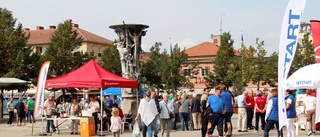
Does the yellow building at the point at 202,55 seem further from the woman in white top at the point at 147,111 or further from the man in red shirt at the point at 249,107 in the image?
Result: the woman in white top at the point at 147,111

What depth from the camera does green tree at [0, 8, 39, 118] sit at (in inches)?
1407

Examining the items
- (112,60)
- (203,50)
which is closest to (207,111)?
(112,60)

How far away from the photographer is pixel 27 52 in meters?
38.2

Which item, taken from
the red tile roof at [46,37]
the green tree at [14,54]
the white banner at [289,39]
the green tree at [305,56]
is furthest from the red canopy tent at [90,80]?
the red tile roof at [46,37]

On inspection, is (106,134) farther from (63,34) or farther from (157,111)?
(63,34)

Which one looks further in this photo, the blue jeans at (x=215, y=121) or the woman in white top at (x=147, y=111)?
the blue jeans at (x=215, y=121)

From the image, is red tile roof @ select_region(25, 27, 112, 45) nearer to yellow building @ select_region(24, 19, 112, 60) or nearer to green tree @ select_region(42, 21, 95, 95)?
yellow building @ select_region(24, 19, 112, 60)

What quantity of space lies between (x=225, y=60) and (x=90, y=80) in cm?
4201

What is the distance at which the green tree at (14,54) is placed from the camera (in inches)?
1407

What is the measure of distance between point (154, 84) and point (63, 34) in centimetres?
1503

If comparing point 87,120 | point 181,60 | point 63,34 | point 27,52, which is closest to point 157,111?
point 87,120

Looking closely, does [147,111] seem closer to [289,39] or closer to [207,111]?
[207,111]

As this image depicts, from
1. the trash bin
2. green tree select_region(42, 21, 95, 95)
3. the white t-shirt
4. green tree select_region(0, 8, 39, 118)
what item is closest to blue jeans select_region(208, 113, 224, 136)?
the white t-shirt

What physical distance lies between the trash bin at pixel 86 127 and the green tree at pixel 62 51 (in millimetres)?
30668
